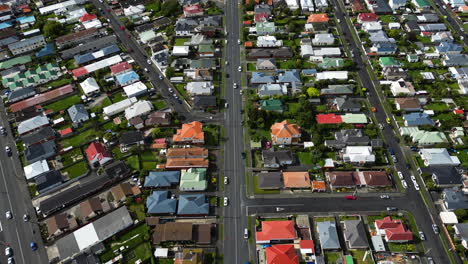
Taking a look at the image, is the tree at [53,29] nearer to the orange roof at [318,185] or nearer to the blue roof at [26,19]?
the blue roof at [26,19]

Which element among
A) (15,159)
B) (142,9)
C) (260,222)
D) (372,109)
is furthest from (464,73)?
(15,159)

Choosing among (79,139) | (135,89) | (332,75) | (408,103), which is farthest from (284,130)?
A: (79,139)

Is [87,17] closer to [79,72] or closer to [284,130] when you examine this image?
[79,72]

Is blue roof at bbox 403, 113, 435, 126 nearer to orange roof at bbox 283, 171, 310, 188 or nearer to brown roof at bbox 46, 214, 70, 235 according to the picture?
orange roof at bbox 283, 171, 310, 188

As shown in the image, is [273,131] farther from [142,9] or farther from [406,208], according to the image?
[142,9]

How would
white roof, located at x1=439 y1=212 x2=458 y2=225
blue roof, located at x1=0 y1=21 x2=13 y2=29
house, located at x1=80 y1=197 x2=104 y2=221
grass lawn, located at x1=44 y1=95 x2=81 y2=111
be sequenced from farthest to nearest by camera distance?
blue roof, located at x1=0 y1=21 x2=13 y2=29, grass lawn, located at x1=44 y1=95 x2=81 y2=111, house, located at x1=80 y1=197 x2=104 y2=221, white roof, located at x1=439 y1=212 x2=458 y2=225

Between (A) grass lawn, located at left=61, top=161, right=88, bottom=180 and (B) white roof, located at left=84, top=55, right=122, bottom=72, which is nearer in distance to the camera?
(A) grass lawn, located at left=61, top=161, right=88, bottom=180

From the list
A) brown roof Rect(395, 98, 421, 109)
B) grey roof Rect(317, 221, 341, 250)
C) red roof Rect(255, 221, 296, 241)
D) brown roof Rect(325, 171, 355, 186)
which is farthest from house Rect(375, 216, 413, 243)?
brown roof Rect(395, 98, 421, 109)

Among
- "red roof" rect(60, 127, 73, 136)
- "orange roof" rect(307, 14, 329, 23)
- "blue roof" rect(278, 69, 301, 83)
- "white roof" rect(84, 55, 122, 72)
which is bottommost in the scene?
"red roof" rect(60, 127, 73, 136)
